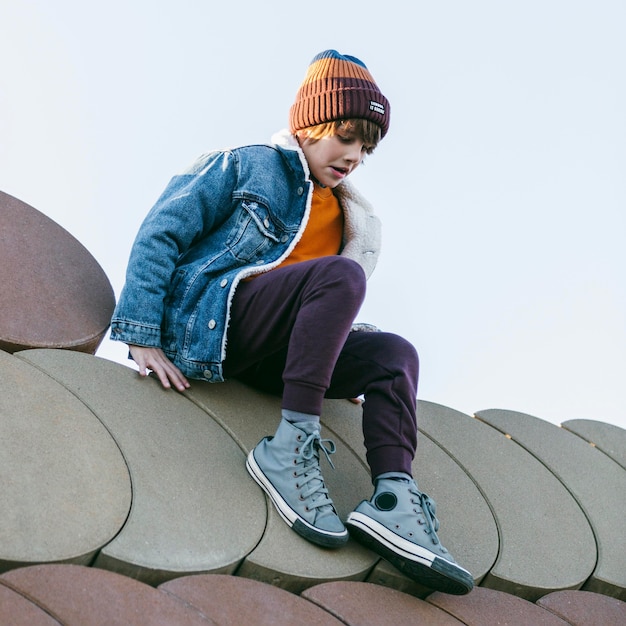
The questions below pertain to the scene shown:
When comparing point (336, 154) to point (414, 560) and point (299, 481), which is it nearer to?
point (299, 481)

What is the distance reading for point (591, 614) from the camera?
2.02 meters

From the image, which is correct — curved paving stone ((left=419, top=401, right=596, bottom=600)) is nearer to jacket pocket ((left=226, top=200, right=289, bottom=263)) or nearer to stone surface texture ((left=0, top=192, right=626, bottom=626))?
stone surface texture ((left=0, top=192, right=626, bottom=626))

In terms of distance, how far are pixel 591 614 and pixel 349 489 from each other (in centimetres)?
62

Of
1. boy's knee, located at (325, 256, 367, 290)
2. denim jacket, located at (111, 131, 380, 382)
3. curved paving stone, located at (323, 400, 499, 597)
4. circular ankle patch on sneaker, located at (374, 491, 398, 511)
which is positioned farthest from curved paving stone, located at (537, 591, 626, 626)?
denim jacket, located at (111, 131, 380, 382)

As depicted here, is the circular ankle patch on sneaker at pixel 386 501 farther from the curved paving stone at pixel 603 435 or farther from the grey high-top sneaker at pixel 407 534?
the curved paving stone at pixel 603 435

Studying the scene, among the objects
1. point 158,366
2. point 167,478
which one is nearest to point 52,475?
point 167,478

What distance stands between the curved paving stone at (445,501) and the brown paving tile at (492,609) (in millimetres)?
45

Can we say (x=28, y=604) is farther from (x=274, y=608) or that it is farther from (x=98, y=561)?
(x=274, y=608)

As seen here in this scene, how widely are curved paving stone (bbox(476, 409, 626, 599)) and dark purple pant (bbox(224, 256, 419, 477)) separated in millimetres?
632

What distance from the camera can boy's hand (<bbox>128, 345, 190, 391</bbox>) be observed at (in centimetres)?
212

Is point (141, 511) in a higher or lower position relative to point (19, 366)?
lower

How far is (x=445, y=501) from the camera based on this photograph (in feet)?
7.21

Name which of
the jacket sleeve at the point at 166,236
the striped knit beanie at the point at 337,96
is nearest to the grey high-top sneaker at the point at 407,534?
the jacket sleeve at the point at 166,236

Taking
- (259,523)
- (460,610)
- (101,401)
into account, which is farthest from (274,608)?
(101,401)
